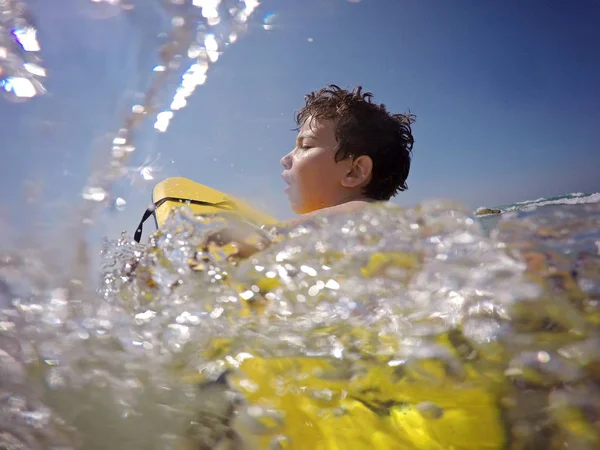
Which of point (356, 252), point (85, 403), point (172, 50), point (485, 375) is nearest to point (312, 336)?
point (356, 252)

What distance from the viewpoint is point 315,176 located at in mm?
2496

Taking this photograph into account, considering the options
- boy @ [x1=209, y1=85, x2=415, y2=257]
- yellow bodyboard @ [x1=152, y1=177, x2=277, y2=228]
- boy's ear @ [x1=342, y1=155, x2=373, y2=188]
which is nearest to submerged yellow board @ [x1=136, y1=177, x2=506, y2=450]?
boy @ [x1=209, y1=85, x2=415, y2=257]

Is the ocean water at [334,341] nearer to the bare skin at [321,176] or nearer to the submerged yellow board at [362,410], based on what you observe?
the submerged yellow board at [362,410]

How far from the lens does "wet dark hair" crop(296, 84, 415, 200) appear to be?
2654mm

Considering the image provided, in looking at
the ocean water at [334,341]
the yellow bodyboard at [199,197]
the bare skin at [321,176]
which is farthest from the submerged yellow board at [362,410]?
the yellow bodyboard at [199,197]

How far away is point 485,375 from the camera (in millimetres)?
815

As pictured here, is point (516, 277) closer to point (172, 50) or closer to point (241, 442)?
point (241, 442)

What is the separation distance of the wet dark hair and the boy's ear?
4 cm

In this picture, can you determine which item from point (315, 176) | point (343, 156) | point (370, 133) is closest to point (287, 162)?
point (315, 176)

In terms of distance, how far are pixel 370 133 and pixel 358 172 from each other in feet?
1.29

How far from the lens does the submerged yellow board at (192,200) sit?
2.72 m

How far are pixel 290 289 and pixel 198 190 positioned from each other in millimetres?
2229

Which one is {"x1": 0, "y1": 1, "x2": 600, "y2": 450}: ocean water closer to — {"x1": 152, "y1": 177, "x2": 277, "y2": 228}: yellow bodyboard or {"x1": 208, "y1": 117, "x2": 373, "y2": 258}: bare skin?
{"x1": 208, "y1": 117, "x2": 373, "y2": 258}: bare skin

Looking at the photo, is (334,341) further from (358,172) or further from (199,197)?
(199,197)
